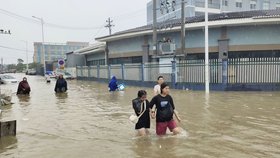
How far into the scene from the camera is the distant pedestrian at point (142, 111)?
26.2 ft

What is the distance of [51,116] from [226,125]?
20.4 feet

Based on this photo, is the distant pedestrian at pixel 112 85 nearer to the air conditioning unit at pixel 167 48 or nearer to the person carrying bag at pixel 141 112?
the air conditioning unit at pixel 167 48

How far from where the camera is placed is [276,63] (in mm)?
18922

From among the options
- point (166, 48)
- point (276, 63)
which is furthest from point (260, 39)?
point (166, 48)

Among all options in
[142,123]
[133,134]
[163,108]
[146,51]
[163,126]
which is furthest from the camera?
[146,51]

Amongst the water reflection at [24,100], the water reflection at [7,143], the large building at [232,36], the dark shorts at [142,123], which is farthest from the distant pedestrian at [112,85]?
the dark shorts at [142,123]

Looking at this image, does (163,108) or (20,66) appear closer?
(163,108)

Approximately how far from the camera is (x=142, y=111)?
7.98 metres

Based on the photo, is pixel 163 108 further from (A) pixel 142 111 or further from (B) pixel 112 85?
(B) pixel 112 85

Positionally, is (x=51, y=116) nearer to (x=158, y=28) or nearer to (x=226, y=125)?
(x=226, y=125)

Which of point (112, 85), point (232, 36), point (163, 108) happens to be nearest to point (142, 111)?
point (163, 108)

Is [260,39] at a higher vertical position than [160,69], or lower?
higher

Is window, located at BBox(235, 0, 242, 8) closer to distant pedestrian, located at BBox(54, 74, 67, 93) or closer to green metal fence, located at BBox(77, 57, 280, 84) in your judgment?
green metal fence, located at BBox(77, 57, 280, 84)

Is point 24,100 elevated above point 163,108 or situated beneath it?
situated beneath
